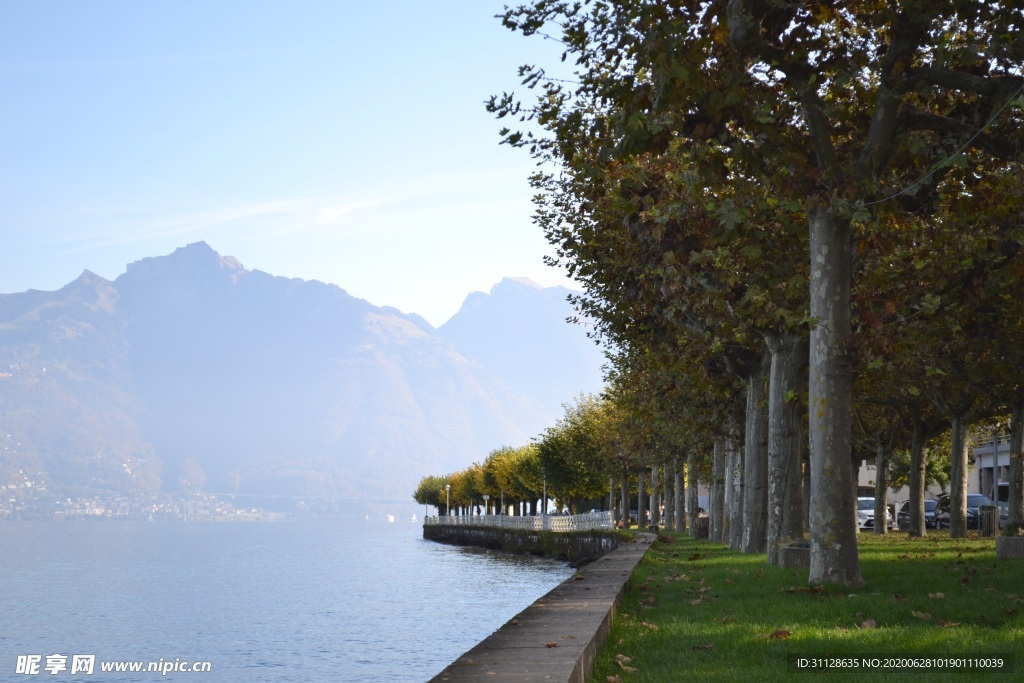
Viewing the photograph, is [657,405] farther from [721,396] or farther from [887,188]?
[887,188]

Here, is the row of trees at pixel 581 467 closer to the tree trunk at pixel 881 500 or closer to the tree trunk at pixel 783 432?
the tree trunk at pixel 881 500

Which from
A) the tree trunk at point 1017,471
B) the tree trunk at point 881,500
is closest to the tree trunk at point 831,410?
the tree trunk at point 1017,471

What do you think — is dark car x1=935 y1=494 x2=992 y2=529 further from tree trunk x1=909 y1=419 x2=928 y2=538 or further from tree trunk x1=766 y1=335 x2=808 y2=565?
tree trunk x1=766 y1=335 x2=808 y2=565

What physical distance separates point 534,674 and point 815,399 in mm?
9131

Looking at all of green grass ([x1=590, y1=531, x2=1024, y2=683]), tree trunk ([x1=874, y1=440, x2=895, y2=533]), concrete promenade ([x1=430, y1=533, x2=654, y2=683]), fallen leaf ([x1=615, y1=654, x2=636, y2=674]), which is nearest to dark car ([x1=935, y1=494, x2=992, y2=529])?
tree trunk ([x1=874, y1=440, x2=895, y2=533])

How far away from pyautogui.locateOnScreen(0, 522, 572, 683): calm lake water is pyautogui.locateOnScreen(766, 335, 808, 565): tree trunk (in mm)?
10485

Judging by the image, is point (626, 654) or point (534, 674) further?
point (626, 654)

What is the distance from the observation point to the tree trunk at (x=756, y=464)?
1171 inches

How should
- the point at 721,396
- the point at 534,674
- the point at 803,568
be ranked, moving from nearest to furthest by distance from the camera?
the point at 534,674, the point at 803,568, the point at 721,396

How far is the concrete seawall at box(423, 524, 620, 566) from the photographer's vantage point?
68062mm

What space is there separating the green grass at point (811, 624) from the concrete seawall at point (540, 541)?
3747 cm

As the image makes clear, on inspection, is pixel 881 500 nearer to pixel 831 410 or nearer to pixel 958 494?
pixel 958 494

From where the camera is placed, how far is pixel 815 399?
18.1 metres

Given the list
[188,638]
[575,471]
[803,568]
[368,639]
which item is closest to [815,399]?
[803,568]
